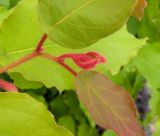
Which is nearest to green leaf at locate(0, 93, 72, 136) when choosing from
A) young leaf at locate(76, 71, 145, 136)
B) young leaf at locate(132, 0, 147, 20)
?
young leaf at locate(76, 71, 145, 136)

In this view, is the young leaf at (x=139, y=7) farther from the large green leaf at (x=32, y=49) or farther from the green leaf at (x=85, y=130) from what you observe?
the green leaf at (x=85, y=130)

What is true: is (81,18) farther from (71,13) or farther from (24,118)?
(24,118)

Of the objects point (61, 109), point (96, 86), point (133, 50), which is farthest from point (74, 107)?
point (96, 86)

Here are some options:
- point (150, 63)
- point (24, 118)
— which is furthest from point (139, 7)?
point (150, 63)

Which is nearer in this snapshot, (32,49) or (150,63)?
(32,49)

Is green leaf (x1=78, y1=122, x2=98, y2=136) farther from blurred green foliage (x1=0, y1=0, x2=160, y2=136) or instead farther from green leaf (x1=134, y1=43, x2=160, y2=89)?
green leaf (x1=134, y1=43, x2=160, y2=89)

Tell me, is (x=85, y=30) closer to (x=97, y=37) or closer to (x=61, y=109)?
(x=97, y=37)
